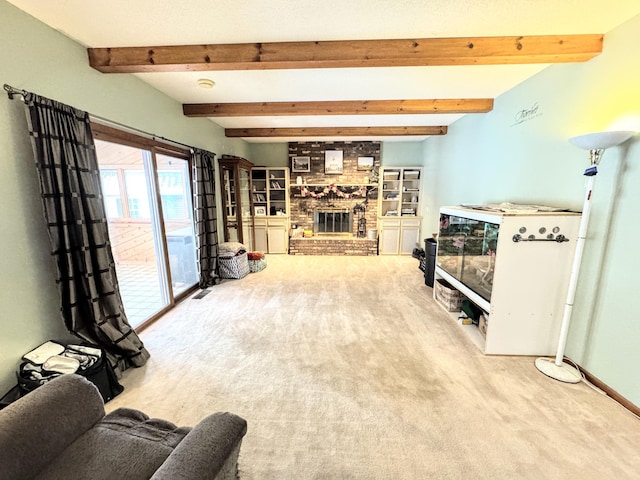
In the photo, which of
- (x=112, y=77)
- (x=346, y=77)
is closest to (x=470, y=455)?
(x=346, y=77)

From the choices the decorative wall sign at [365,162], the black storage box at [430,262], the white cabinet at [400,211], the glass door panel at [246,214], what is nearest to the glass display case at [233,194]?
the glass door panel at [246,214]

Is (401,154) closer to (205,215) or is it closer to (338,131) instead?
(338,131)

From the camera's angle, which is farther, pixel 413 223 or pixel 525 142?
pixel 413 223

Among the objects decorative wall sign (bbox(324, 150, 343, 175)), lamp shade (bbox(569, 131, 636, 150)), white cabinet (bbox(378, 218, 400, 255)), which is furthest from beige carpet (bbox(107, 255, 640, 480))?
decorative wall sign (bbox(324, 150, 343, 175))

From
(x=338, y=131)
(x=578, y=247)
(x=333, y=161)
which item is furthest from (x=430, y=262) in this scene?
(x=333, y=161)

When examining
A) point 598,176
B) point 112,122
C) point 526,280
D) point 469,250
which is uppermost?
point 112,122

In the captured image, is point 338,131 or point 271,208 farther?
point 271,208

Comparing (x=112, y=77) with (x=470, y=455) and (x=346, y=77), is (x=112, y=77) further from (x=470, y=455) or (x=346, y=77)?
(x=470, y=455)

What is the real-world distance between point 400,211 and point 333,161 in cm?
194

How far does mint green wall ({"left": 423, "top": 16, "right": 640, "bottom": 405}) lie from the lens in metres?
1.77

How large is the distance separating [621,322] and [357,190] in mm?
4935

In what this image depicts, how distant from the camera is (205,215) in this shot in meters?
3.91

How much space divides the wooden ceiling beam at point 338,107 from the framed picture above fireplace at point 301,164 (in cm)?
276

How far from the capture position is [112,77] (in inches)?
91.8
